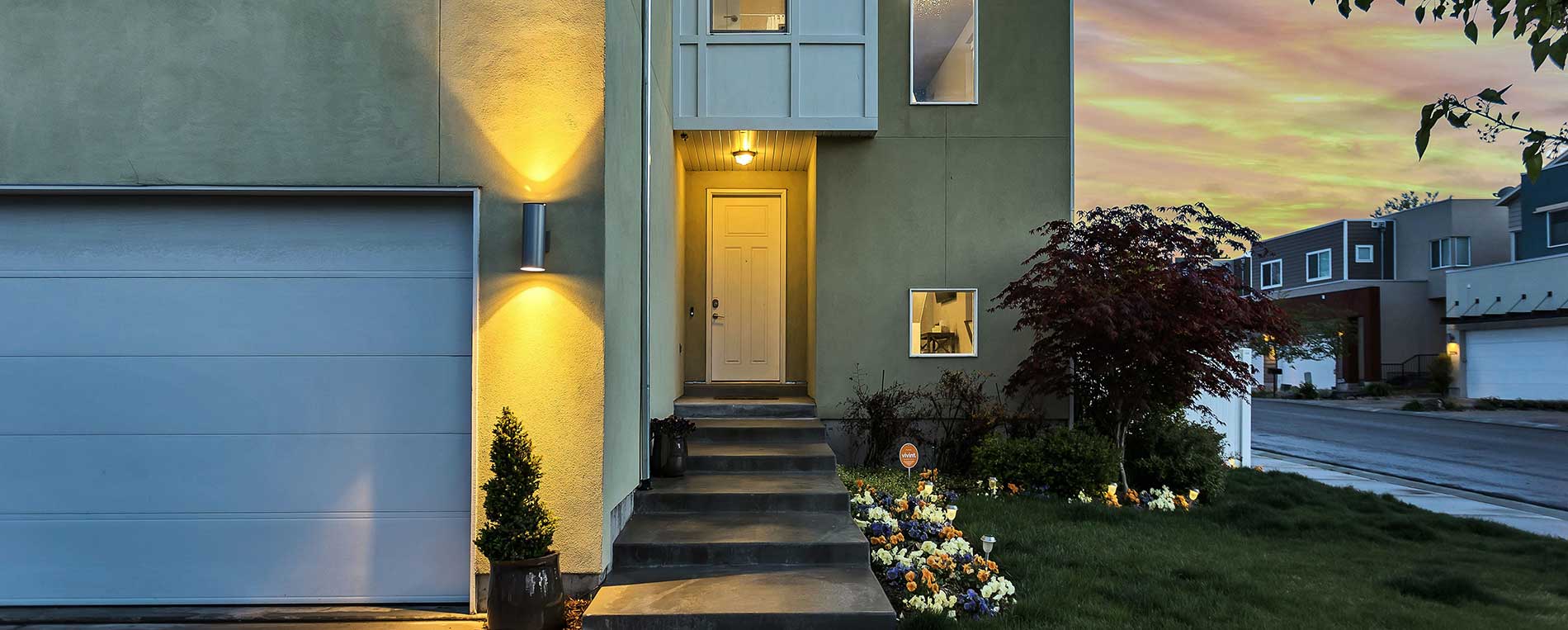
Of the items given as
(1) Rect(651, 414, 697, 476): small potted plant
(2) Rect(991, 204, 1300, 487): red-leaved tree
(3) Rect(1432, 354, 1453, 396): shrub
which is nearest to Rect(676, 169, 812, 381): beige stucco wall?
(2) Rect(991, 204, 1300, 487): red-leaved tree

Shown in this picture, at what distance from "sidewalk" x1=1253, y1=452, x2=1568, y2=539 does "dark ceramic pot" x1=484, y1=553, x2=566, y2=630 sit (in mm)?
8149

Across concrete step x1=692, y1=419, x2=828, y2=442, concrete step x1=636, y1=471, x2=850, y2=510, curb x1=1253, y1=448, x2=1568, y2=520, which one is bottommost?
curb x1=1253, y1=448, x2=1568, y2=520

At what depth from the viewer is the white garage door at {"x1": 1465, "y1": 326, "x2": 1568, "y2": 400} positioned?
21359 mm

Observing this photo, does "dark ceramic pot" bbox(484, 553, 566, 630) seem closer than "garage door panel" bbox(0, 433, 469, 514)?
Yes

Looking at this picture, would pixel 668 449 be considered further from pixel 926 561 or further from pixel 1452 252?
pixel 1452 252

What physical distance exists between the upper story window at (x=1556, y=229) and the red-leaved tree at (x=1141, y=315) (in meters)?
24.1

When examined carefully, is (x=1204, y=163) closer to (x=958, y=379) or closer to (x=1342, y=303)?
(x=958, y=379)

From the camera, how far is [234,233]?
473cm

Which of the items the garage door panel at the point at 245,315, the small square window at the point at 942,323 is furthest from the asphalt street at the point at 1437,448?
the garage door panel at the point at 245,315

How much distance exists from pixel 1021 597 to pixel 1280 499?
4.47 metres

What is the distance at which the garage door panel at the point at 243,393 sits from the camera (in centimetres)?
466

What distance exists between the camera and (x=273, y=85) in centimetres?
456

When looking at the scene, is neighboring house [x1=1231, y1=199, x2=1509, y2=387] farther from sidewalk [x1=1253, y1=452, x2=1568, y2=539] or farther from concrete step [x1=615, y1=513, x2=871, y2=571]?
concrete step [x1=615, y1=513, x2=871, y2=571]

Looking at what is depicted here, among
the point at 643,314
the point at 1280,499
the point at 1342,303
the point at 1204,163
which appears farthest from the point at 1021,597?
the point at 1342,303
